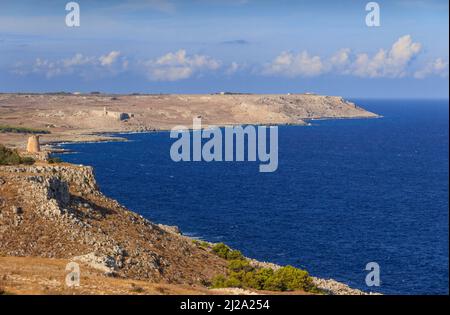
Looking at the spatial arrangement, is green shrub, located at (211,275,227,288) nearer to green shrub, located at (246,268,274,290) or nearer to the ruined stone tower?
green shrub, located at (246,268,274,290)

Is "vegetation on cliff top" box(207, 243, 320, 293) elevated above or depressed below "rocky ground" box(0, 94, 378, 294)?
below

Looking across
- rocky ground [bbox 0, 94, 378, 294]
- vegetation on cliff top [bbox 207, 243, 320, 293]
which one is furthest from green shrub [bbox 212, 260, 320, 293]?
rocky ground [bbox 0, 94, 378, 294]

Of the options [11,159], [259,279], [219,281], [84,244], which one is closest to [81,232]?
[84,244]

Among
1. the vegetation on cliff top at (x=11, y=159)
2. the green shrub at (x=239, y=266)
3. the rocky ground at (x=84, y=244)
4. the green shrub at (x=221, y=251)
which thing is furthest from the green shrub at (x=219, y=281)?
the vegetation on cliff top at (x=11, y=159)

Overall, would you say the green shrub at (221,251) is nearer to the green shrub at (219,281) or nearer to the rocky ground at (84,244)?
the rocky ground at (84,244)

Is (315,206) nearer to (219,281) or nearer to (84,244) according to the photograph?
(219,281)

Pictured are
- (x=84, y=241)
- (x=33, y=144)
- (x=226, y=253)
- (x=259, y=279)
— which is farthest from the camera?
(x=33, y=144)
